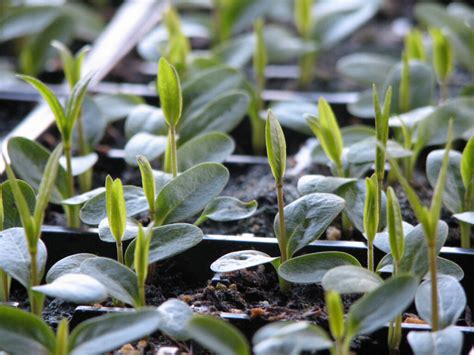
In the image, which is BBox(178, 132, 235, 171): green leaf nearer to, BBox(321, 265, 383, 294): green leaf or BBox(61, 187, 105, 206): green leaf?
BBox(61, 187, 105, 206): green leaf

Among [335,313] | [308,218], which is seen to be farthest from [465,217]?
[335,313]

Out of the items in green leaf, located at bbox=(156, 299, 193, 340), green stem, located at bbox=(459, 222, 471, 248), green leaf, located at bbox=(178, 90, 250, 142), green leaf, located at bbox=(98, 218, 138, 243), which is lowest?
green stem, located at bbox=(459, 222, 471, 248)

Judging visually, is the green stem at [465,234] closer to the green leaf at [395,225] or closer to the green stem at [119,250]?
the green leaf at [395,225]

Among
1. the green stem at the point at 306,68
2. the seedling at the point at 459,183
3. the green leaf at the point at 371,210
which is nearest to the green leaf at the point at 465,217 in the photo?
the seedling at the point at 459,183

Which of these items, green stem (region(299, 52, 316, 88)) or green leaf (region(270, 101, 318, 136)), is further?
green stem (region(299, 52, 316, 88))

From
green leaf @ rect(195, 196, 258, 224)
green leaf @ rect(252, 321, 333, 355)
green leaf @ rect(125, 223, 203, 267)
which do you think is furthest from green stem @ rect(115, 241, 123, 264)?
green leaf @ rect(252, 321, 333, 355)

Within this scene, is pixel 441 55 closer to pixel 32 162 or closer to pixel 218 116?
pixel 218 116

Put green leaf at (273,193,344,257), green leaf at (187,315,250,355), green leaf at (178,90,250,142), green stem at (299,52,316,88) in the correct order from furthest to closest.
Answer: green stem at (299,52,316,88) < green leaf at (178,90,250,142) < green leaf at (273,193,344,257) < green leaf at (187,315,250,355)
